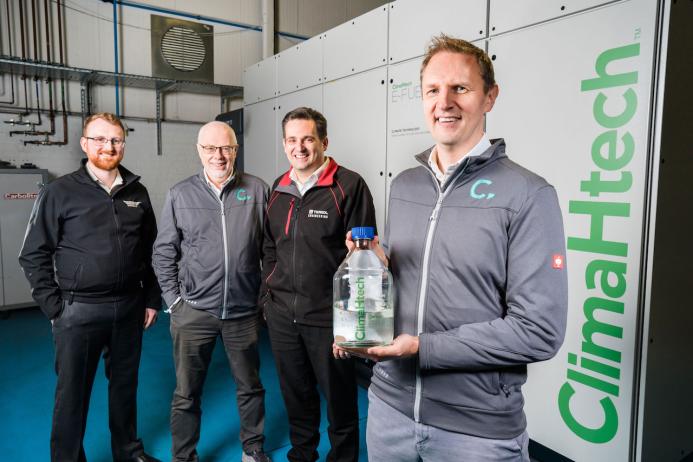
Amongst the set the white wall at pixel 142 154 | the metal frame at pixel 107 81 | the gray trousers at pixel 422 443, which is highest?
the metal frame at pixel 107 81

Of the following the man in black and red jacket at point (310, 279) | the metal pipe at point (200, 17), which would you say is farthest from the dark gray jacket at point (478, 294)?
the metal pipe at point (200, 17)

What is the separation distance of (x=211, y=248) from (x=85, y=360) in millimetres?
702

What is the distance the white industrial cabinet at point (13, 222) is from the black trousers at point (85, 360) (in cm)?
307

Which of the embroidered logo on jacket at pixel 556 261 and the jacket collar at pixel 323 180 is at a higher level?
the jacket collar at pixel 323 180

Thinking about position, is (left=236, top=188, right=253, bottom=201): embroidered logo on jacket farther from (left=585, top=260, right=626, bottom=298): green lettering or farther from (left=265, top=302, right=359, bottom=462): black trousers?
(left=585, top=260, right=626, bottom=298): green lettering

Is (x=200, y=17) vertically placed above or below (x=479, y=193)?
above

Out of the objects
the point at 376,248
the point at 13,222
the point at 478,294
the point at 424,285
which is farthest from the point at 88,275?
the point at 13,222

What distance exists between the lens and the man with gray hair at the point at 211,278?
214 centimetres

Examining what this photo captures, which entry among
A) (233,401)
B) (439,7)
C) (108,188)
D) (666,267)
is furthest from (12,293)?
(666,267)

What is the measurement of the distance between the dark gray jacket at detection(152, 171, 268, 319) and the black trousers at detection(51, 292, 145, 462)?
0.23m

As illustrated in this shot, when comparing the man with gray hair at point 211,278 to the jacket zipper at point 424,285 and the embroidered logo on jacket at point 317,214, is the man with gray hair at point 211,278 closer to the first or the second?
the embroidered logo on jacket at point 317,214

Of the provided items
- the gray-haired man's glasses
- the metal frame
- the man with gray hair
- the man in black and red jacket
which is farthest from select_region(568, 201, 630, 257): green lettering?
the metal frame

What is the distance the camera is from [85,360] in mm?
2055

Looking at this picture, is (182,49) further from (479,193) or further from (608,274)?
(479,193)
